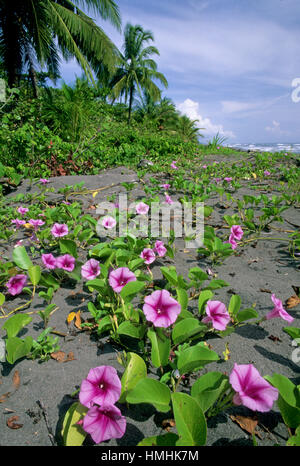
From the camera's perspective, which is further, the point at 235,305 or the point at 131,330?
the point at 235,305

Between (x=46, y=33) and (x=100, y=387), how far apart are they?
11249mm

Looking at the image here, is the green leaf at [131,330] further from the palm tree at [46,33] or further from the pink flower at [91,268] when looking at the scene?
the palm tree at [46,33]

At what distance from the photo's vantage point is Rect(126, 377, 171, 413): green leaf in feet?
2.67

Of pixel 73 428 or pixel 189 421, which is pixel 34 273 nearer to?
pixel 73 428

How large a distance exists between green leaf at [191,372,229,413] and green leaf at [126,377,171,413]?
4.2 inches

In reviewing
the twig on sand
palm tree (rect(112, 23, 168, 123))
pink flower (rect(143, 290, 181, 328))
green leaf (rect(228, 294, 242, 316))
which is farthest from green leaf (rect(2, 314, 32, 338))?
palm tree (rect(112, 23, 168, 123))

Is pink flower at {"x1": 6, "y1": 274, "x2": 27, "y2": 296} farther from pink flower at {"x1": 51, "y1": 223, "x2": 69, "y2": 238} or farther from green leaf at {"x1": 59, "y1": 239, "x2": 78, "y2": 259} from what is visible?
Answer: pink flower at {"x1": 51, "y1": 223, "x2": 69, "y2": 238}

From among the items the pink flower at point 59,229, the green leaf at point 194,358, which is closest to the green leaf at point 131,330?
the green leaf at point 194,358

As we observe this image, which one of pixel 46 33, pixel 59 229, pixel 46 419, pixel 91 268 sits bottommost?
pixel 46 419

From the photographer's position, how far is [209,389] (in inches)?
35.3

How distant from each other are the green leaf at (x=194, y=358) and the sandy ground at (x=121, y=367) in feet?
0.57

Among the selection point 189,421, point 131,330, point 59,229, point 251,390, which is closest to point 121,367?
point 131,330
